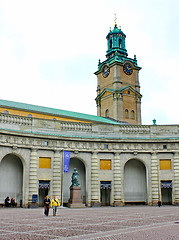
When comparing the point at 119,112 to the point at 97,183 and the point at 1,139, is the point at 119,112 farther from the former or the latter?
the point at 1,139

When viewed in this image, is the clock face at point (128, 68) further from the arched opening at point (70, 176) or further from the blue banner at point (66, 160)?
the blue banner at point (66, 160)

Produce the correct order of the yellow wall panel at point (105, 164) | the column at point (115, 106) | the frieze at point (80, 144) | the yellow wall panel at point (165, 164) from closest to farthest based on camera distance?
the frieze at point (80, 144), the yellow wall panel at point (105, 164), the yellow wall panel at point (165, 164), the column at point (115, 106)

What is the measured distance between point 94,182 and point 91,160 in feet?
9.13

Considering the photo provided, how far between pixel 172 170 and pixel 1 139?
22045mm

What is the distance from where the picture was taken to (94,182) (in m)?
38.9

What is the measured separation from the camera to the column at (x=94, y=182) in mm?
38500

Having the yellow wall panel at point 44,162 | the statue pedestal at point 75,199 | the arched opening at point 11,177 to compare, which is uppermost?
the yellow wall panel at point 44,162

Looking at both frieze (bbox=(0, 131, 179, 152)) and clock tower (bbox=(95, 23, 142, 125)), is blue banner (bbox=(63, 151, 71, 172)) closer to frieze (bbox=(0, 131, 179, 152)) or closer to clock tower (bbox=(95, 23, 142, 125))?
frieze (bbox=(0, 131, 179, 152))

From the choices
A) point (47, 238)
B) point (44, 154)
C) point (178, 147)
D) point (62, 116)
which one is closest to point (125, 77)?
point (62, 116)

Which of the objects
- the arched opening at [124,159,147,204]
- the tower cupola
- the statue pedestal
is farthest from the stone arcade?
the tower cupola

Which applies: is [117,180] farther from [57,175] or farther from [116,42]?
[116,42]

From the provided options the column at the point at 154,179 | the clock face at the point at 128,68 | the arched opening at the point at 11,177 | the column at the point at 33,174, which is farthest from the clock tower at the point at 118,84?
→ the arched opening at the point at 11,177

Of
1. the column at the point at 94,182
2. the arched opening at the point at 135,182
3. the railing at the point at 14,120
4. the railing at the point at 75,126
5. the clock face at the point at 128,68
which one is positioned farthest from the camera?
the clock face at the point at 128,68

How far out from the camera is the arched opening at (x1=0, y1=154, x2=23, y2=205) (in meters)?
35.2
